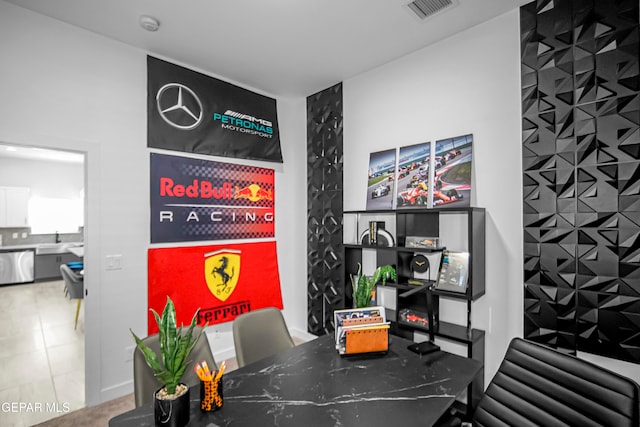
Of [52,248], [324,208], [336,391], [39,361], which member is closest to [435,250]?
[336,391]

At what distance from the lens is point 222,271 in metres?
3.37

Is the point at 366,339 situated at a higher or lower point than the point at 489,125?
lower

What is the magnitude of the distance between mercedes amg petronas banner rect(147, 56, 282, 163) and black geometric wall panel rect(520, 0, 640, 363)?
265 centimetres

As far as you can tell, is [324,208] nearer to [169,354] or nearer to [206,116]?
[206,116]

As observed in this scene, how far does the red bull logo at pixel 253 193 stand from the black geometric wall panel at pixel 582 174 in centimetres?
264

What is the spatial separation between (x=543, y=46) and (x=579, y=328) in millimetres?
1934

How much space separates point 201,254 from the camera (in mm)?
3213

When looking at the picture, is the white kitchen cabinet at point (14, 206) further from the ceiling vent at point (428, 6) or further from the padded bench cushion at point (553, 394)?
the padded bench cushion at point (553, 394)

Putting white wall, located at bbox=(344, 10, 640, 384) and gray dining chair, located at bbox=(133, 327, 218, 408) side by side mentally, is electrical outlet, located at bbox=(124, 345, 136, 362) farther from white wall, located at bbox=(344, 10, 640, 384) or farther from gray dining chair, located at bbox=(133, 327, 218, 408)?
white wall, located at bbox=(344, 10, 640, 384)

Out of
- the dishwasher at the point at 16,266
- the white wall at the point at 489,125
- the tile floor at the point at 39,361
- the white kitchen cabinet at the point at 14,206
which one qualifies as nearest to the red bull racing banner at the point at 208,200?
the tile floor at the point at 39,361

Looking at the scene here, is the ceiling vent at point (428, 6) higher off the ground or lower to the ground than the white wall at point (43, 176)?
higher

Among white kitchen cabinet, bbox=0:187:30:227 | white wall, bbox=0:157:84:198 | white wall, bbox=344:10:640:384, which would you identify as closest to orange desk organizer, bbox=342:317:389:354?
white wall, bbox=344:10:640:384

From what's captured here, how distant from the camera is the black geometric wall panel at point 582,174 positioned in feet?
6.17

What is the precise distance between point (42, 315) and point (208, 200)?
3968mm
